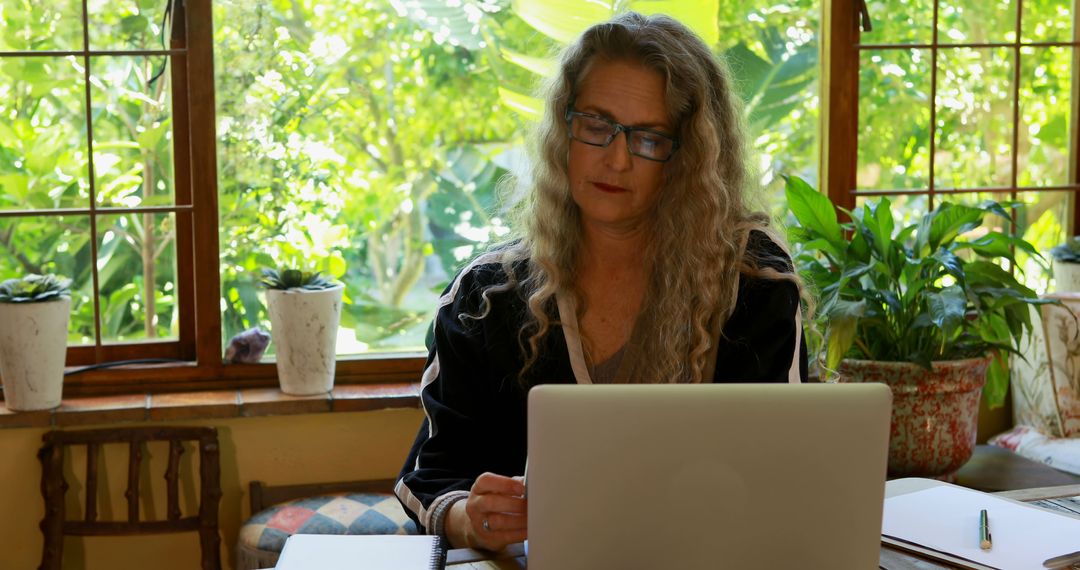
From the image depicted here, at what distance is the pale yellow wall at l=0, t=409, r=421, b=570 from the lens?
2.71 metres

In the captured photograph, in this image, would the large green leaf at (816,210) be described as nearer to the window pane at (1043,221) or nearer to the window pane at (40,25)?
the window pane at (1043,221)

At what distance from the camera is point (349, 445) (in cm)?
290

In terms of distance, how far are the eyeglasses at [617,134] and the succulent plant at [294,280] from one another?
1.10m

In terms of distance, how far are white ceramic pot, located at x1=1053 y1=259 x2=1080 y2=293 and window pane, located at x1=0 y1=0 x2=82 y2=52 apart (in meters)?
2.63

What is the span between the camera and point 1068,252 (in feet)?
10.4

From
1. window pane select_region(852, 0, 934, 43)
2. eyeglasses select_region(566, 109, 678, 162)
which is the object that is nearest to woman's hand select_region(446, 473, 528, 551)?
eyeglasses select_region(566, 109, 678, 162)

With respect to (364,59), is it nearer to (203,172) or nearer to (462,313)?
(203,172)

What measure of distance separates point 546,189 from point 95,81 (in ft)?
4.74

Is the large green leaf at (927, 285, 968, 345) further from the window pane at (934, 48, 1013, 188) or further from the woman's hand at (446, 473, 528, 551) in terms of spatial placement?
the woman's hand at (446, 473, 528, 551)

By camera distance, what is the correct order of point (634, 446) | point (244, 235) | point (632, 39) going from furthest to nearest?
point (244, 235)
point (632, 39)
point (634, 446)

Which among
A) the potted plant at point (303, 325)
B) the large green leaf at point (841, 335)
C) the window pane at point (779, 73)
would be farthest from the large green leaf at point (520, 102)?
the large green leaf at point (841, 335)

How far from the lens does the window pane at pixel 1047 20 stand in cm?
330

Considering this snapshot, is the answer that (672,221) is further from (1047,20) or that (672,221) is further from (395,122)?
(1047,20)

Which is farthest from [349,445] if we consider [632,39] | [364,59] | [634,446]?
[634,446]
